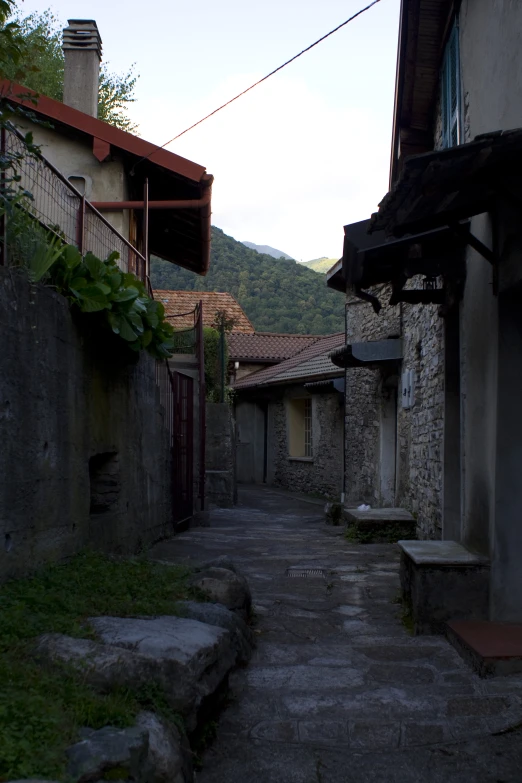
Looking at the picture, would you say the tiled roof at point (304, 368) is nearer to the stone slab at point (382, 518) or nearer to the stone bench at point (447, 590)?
the stone slab at point (382, 518)

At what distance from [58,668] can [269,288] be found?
36383 millimetres

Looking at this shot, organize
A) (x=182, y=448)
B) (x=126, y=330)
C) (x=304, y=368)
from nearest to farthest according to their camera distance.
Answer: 1. (x=126, y=330)
2. (x=182, y=448)
3. (x=304, y=368)

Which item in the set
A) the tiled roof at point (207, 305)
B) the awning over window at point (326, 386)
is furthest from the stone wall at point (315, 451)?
the tiled roof at point (207, 305)

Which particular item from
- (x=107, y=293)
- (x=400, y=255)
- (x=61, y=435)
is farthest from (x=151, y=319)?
(x=400, y=255)

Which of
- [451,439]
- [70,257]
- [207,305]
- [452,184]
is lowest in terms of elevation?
[451,439]

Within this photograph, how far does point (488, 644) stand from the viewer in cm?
418

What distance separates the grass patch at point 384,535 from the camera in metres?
8.84

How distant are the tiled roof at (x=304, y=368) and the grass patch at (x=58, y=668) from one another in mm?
12277

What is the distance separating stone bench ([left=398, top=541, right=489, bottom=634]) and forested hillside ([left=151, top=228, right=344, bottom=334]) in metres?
30.7

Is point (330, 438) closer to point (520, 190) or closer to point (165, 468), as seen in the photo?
point (165, 468)

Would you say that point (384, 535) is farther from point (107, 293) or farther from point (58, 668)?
point (58, 668)

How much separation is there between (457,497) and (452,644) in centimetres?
222

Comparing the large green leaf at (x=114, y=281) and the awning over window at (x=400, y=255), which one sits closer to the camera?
the large green leaf at (x=114, y=281)

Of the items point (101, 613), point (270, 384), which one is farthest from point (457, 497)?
point (270, 384)
